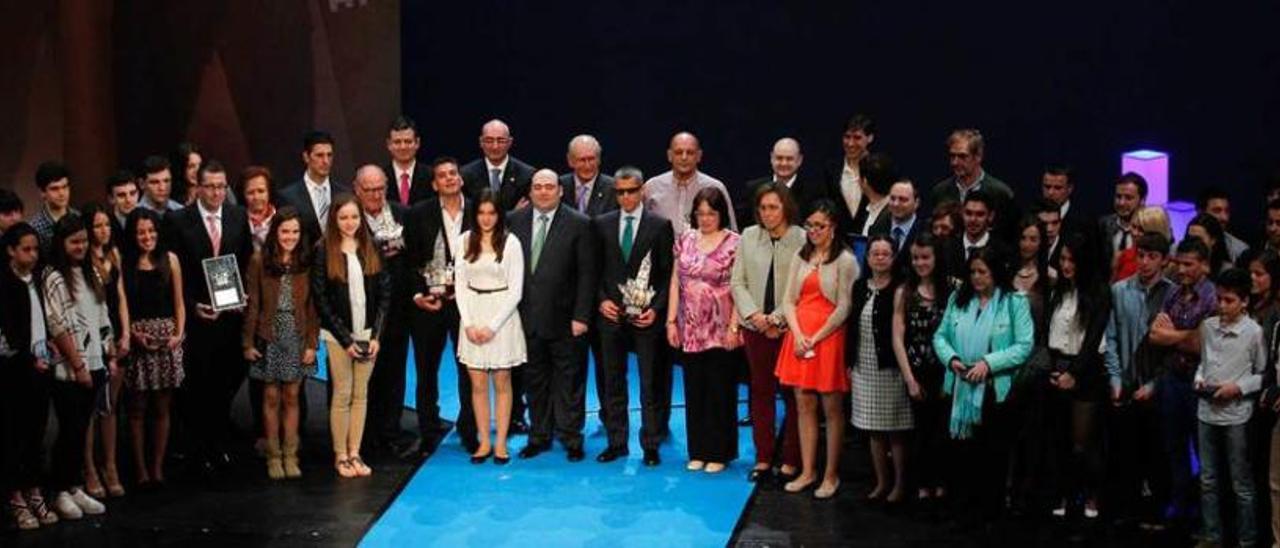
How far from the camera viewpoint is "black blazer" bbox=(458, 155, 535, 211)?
8.70m

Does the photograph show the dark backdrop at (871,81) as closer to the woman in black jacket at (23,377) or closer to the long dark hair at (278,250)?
the long dark hair at (278,250)

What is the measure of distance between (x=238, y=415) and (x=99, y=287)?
6.14ft

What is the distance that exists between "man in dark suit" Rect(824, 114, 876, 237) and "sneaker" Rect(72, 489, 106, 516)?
3521mm

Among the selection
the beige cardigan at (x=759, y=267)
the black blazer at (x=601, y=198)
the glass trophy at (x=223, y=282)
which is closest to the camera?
the beige cardigan at (x=759, y=267)

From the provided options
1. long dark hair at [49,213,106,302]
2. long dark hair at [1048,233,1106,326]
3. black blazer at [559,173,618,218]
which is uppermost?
black blazer at [559,173,618,218]

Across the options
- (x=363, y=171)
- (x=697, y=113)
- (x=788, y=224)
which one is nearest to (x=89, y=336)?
(x=363, y=171)

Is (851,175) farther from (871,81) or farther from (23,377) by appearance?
(23,377)

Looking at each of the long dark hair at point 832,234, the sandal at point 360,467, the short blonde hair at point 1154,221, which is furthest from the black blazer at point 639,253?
the short blonde hair at point 1154,221

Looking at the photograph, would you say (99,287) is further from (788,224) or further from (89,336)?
(788,224)

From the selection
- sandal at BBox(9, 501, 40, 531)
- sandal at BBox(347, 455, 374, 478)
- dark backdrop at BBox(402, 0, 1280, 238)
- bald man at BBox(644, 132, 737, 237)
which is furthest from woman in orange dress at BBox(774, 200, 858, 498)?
sandal at BBox(9, 501, 40, 531)

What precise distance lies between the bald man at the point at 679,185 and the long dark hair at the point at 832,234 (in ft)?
3.10

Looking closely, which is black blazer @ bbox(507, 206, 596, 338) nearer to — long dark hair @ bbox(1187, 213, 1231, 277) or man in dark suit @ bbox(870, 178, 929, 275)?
man in dark suit @ bbox(870, 178, 929, 275)

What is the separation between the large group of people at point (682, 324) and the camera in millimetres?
6910

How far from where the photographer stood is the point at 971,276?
699 centimetres
